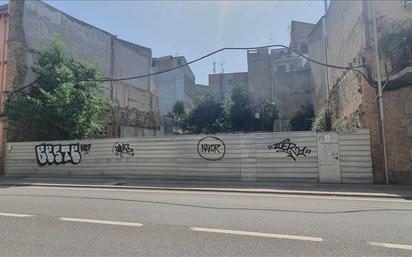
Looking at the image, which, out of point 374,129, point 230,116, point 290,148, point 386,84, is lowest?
point 290,148

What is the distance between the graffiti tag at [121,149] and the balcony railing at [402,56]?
11645 mm

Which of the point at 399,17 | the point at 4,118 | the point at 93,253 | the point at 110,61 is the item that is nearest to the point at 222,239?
the point at 93,253

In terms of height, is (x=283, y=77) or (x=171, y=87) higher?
(x=171, y=87)

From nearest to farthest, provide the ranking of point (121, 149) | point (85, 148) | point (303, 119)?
point (121, 149), point (85, 148), point (303, 119)

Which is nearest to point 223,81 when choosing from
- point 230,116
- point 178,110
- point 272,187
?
point 178,110

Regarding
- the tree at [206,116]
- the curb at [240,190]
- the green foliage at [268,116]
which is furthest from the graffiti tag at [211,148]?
the tree at [206,116]

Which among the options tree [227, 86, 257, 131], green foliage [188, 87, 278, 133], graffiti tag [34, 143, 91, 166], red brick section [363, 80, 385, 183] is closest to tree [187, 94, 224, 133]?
green foliage [188, 87, 278, 133]

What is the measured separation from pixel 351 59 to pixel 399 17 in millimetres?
2959

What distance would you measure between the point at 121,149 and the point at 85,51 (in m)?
12.6

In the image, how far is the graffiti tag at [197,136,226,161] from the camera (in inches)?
597

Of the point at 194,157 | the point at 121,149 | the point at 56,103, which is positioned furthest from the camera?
the point at 56,103

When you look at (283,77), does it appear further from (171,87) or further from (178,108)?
(171,87)

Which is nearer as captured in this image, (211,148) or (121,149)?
(211,148)

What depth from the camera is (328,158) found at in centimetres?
1375
